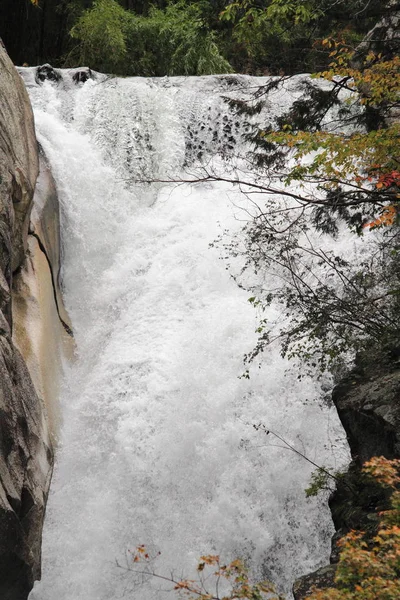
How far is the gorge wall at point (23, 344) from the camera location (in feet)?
15.4

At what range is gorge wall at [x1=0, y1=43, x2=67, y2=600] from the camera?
15.4 feet

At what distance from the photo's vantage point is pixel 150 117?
1077cm

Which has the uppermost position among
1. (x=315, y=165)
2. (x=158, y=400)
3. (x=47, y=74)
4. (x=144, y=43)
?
(x=144, y=43)

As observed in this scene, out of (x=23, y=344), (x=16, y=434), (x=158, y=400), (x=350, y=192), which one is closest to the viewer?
(x=350, y=192)

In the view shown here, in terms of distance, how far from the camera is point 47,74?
444 inches

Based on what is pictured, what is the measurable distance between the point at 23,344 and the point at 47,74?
6.48m

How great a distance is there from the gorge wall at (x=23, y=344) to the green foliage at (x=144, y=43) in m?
5.77

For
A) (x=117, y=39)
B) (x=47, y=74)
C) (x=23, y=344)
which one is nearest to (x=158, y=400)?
(x=23, y=344)

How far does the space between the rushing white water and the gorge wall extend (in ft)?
1.58

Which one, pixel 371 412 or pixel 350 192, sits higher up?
pixel 350 192

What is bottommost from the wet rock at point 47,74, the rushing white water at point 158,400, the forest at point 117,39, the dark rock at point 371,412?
the rushing white water at point 158,400

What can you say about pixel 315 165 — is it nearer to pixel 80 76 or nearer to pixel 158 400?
pixel 158 400

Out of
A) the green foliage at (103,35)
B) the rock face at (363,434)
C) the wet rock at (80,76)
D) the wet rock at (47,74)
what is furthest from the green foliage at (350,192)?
the green foliage at (103,35)

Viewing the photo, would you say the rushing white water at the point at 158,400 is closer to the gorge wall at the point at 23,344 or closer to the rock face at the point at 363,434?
the gorge wall at the point at 23,344
